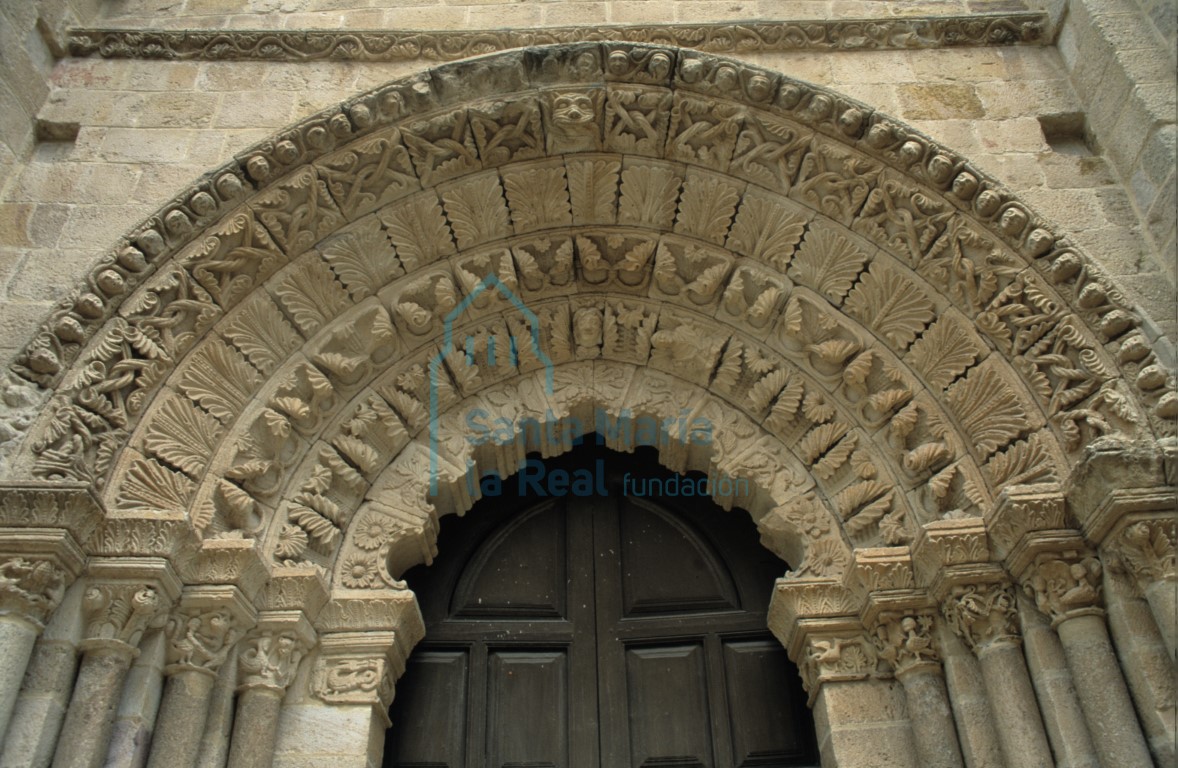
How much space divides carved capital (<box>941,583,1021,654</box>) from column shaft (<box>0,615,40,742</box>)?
118 inches

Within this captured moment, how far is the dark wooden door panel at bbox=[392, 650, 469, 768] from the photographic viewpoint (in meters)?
3.65

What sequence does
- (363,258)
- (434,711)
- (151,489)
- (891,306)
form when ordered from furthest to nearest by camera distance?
(363,258) < (891,306) < (434,711) < (151,489)

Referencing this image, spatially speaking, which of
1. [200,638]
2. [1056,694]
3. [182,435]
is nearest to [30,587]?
[200,638]

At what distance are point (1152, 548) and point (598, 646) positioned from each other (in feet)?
6.81

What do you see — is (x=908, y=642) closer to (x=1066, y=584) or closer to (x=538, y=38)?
(x=1066, y=584)

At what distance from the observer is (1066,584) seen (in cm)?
Result: 303

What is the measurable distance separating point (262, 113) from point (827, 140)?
247 cm

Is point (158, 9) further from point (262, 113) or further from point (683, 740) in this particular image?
point (683, 740)

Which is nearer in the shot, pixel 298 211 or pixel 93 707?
pixel 93 707

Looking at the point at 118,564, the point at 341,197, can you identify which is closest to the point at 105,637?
the point at 118,564

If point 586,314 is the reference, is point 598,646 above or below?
below

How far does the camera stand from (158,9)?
4.64m

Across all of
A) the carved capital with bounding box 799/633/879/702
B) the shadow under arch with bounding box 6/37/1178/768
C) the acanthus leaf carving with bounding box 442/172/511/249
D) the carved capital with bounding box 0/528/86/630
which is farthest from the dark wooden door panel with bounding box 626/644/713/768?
the carved capital with bounding box 0/528/86/630

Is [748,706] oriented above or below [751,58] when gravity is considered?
below
